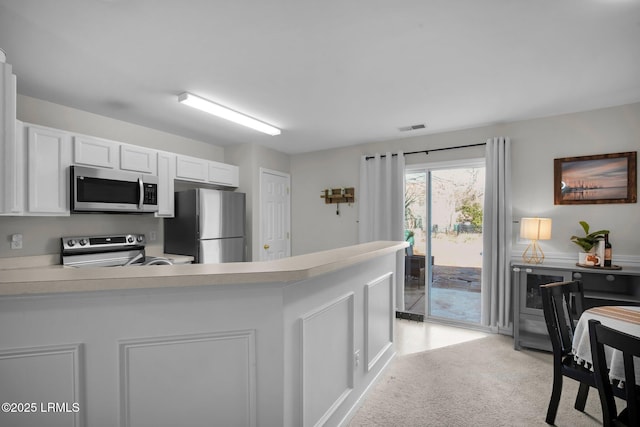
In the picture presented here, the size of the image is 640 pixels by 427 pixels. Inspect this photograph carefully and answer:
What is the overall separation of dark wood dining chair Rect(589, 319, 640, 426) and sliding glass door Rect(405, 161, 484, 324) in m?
2.56

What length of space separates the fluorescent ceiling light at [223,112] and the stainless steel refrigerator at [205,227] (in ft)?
3.23

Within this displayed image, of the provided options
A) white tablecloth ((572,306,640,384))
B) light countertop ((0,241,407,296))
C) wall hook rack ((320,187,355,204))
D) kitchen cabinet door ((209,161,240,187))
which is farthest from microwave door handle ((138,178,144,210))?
white tablecloth ((572,306,640,384))

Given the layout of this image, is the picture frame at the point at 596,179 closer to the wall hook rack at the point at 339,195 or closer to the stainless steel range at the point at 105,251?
the wall hook rack at the point at 339,195

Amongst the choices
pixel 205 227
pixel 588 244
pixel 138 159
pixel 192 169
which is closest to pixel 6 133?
pixel 138 159

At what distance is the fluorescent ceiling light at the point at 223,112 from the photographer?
2.73 m

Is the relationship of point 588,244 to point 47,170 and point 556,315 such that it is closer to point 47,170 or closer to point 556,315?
point 556,315

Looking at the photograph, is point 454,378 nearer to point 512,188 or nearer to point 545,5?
point 512,188

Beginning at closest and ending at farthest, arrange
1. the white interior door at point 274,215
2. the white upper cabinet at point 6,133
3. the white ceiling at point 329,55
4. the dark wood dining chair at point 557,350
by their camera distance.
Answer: the white upper cabinet at point 6,133 → the white ceiling at point 329,55 → the dark wood dining chair at point 557,350 → the white interior door at point 274,215

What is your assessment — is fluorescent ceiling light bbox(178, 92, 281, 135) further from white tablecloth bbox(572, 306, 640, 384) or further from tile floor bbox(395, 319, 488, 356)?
white tablecloth bbox(572, 306, 640, 384)

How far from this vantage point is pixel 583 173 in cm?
321

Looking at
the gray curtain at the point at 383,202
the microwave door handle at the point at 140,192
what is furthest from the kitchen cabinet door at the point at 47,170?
the gray curtain at the point at 383,202

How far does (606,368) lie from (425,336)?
7.50 ft

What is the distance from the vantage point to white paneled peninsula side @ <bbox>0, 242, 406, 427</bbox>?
1018 mm

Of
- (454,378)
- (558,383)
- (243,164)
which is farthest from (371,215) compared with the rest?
(558,383)
